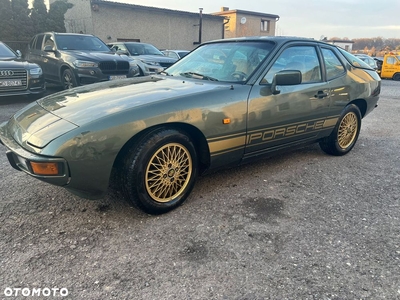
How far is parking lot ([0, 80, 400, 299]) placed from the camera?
197 cm

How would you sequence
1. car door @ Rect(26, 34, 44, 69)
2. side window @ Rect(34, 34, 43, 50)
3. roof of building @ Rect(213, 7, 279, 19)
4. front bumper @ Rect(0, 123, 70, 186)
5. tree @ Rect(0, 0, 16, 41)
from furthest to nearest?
roof of building @ Rect(213, 7, 279, 19) → tree @ Rect(0, 0, 16, 41) → side window @ Rect(34, 34, 43, 50) → car door @ Rect(26, 34, 44, 69) → front bumper @ Rect(0, 123, 70, 186)

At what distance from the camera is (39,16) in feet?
57.6

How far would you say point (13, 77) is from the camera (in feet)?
22.9

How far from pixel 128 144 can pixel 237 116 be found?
3.48ft

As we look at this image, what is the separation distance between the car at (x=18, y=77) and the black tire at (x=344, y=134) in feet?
20.7

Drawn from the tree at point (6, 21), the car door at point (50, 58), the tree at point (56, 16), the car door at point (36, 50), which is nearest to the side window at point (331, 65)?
the car door at point (50, 58)

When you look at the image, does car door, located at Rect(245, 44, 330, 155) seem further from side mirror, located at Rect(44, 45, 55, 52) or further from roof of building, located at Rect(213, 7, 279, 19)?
roof of building, located at Rect(213, 7, 279, 19)

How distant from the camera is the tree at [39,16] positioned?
57.2ft

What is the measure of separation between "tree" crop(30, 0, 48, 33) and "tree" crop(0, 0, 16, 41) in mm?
1176

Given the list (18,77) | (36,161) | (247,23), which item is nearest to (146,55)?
(18,77)

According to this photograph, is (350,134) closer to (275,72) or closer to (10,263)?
(275,72)

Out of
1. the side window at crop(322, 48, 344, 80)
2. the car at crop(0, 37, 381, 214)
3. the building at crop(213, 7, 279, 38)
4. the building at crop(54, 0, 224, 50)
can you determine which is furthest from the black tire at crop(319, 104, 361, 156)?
the building at crop(213, 7, 279, 38)

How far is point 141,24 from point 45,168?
2137 cm

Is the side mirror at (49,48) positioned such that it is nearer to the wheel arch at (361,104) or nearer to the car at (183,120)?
the car at (183,120)
